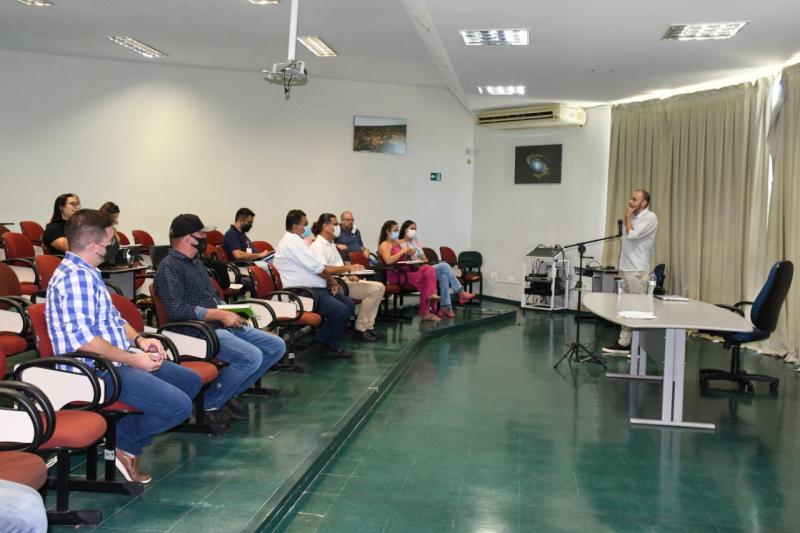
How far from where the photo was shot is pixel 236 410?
15.2 ft

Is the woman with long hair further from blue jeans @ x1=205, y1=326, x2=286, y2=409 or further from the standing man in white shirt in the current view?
blue jeans @ x1=205, y1=326, x2=286, y2=409

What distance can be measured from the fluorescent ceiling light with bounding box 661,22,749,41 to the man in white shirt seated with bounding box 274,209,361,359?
371 centimetres

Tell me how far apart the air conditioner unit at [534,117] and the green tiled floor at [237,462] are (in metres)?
6.11

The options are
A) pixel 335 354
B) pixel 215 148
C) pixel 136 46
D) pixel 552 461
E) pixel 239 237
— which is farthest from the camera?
pixel 215 148

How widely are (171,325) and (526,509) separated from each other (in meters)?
2.22

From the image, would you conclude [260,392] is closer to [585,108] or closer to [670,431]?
[670,431]

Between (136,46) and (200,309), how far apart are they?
21.4 feet

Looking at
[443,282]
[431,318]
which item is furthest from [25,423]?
[443,282]

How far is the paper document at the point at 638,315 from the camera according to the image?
16.2ft

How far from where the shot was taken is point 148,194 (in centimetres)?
1079

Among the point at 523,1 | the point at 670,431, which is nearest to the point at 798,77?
the point at 523,1

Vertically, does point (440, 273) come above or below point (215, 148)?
below

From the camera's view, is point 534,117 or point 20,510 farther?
point 534,117

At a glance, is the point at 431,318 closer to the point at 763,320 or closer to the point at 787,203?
the point at 763,320
